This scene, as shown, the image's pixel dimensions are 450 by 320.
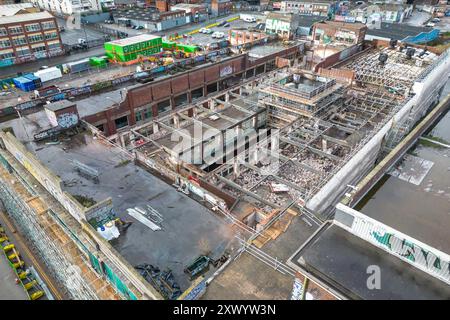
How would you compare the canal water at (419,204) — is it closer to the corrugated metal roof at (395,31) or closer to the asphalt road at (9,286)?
the asphalt road at (9,286)

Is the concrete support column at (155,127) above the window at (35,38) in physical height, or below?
below

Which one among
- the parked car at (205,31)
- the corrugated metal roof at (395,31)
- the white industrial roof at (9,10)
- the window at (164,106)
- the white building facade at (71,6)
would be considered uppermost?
the white industrial roof at (9,10)

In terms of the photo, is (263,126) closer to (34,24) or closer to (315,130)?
(315,130)

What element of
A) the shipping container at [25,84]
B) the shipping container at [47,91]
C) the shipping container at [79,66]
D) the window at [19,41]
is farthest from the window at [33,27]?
the shipping container at [47,91]

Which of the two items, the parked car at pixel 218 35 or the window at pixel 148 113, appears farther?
the parked car at pixel 218 35

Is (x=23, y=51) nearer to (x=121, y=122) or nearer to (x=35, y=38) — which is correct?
(x=35, y=38)

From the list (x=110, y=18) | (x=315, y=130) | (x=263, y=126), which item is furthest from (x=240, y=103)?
(x=110, y=18)
